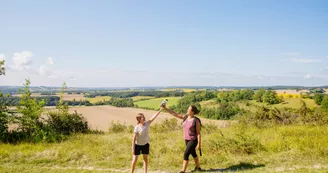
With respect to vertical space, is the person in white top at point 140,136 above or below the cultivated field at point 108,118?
above

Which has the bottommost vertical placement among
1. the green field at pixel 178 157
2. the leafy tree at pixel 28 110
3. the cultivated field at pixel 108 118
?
the cultivated field at pixel 108 118

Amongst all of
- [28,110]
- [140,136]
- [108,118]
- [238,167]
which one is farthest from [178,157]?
[108,118]

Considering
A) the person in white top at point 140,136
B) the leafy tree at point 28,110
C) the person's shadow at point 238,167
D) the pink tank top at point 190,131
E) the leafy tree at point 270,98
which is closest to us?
the person in white top at point 140,136

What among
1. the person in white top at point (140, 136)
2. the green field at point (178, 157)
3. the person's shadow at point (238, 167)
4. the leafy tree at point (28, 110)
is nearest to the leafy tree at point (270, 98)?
the green field at point (178, 157)

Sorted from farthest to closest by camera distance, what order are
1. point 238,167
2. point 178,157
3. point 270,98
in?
point 270,98 → point 178,157 → point 238,167

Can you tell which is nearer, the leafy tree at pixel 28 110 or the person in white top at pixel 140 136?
the person in white top at pixel 140 136

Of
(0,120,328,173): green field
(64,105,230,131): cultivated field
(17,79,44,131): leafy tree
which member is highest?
(17,79,44,131): leafy tree

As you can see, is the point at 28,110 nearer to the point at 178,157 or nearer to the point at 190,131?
the point at 178,157

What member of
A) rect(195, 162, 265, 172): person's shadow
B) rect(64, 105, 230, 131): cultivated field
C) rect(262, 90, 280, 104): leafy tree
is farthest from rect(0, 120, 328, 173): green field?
rect(262, 90, 280, 104): leafy tree

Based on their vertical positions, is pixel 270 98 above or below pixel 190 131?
below

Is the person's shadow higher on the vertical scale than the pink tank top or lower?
lower

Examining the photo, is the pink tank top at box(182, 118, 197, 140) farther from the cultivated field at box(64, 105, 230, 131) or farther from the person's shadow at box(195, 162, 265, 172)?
the cultivated field at box(64, 105, 230, 131)

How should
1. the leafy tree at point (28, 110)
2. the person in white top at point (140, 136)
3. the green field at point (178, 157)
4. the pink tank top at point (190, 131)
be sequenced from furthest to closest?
the leafy tree at point (28, 110), the green field at point (178, 157), the pink tank top at point (190, 131), the person in white top at point (140, 136)

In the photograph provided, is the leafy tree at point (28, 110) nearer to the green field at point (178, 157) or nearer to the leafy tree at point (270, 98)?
the green field at point (178, 157)
